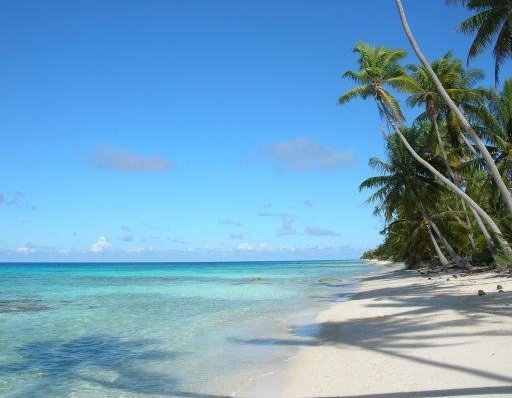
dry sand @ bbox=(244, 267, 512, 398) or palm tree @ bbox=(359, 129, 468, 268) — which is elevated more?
palm tree @ bbox=(359, 129, 468, 268)

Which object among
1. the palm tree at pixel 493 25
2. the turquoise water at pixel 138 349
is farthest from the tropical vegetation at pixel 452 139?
the turquoise water at pixel 138 349

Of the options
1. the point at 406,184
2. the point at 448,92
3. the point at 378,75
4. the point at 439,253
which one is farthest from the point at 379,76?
the point at 439,253

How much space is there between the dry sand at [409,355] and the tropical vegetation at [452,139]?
4.22 m

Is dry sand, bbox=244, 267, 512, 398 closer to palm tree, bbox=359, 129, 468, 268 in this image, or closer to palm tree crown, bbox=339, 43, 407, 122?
palm tree crown, bbox=339, 43, 407, 122

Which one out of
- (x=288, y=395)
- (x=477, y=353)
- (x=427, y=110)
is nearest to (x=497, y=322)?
(x=477, y=353)

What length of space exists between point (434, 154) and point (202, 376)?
888 inches

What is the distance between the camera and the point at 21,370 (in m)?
10.2

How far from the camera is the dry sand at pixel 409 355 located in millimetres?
6754

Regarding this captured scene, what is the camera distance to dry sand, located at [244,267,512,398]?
6.75 m

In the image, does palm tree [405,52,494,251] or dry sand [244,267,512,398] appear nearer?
dry sand [244,267,512,398]

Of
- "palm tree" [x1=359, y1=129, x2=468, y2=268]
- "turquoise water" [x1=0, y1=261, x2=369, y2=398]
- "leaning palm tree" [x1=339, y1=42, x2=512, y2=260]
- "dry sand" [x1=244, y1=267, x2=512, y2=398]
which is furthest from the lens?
"palm tree" [x1=359, y1=129, x2=468, y2=268]

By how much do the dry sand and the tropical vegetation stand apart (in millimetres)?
4224

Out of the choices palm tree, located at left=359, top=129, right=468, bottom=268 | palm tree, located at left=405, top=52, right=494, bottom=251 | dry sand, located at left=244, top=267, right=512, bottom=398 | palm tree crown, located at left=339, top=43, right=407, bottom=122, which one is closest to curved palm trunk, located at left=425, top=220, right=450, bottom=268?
palm tree, located at left=359, top=129, right=468, bottom=268

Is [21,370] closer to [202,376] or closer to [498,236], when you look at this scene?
[202,376]
